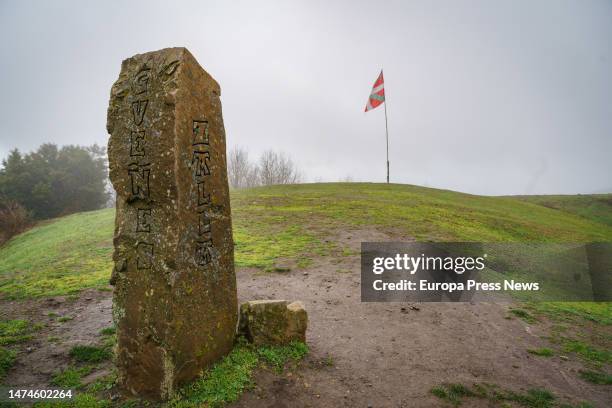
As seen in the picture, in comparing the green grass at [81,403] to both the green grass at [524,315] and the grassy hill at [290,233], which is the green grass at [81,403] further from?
the green grass at [524,315]

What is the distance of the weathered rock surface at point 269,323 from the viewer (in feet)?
20.5

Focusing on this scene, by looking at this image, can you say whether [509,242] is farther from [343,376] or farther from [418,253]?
[343,376]

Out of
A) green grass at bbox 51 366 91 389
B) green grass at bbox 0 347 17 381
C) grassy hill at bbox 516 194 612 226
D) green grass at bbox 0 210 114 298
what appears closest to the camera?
green grass at bbox 51 366 91 389

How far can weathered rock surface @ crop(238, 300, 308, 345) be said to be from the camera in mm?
6262

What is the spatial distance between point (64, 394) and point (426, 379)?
223 inches

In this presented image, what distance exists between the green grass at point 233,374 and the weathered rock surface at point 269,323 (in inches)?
5.9

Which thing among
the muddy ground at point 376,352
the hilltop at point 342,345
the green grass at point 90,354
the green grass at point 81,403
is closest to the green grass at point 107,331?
the hilltop at point 342,345

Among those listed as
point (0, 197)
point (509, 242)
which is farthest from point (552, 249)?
point (0, 197)

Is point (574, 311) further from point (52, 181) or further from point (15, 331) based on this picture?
point (52, 181)

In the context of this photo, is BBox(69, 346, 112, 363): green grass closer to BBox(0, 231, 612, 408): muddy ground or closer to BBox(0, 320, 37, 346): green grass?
BBox(0, 231, 612, 408): muddy ground

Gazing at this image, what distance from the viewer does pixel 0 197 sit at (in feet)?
114
